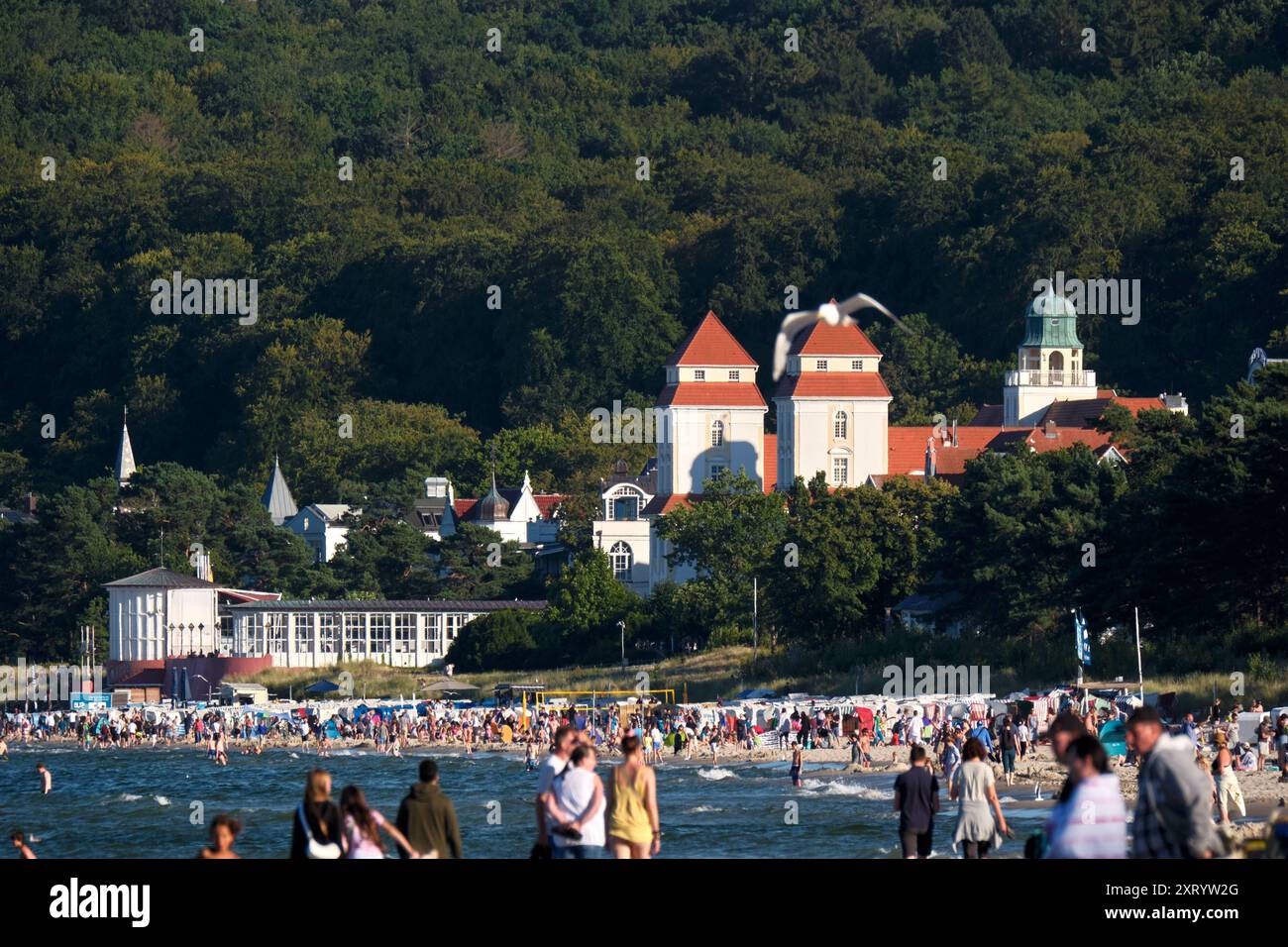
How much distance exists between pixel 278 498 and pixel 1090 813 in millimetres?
Answer: 115729

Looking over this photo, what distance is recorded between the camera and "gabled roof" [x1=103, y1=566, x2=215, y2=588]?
327ft

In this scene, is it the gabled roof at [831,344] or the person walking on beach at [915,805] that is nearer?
the person walking on beach at [915,805]

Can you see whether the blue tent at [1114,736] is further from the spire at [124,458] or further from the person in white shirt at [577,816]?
the spire at [124,458]

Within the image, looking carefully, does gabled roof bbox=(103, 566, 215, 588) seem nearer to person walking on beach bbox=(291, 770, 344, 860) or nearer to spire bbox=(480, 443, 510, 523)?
spire bbox=(480, 443, 510, 523)

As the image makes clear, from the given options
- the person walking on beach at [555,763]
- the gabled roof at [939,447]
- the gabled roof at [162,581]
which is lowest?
the person walking on beach at [555,763]

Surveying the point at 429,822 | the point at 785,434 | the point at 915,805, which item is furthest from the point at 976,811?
the point at 785,434

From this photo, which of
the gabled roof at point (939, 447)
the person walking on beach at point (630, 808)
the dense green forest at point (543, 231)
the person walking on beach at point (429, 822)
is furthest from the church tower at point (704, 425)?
the person walking on beach at point (429, 822)

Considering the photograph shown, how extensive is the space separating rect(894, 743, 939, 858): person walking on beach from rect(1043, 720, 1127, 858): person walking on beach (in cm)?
637

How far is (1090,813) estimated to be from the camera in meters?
13.6

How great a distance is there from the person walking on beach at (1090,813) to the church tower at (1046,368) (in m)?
96.2

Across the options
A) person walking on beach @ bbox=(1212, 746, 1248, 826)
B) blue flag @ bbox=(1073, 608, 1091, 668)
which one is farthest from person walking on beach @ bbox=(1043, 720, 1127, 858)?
blue flag @ bbox=(1073, 608, 1091, 668)

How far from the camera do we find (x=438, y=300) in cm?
14212

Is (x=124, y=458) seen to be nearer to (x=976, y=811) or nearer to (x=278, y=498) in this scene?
(x=278, y=498)

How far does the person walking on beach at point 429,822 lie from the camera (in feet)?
54.8
